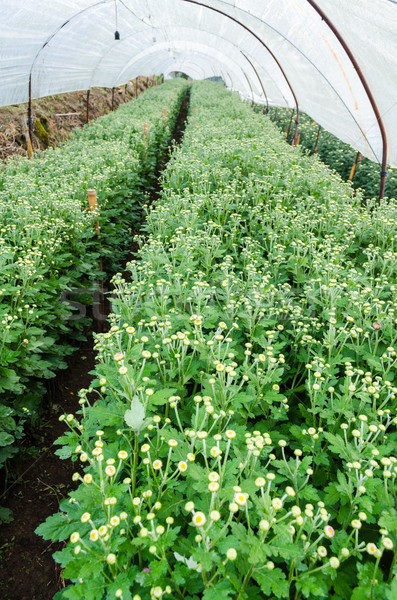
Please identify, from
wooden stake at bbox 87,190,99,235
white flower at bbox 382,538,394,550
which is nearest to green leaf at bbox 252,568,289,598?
white flower at bbox 382,538,394,550

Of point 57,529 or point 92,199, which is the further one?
point 92,199

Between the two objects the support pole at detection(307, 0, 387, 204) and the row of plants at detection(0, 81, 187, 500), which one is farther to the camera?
the support pole at detection(307, 0, 387, 204)

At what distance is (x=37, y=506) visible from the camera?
3.35 metres

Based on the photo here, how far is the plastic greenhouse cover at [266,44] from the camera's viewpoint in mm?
5641

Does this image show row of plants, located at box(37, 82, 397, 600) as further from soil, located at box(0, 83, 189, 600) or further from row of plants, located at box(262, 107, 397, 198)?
row of plants, located at box(262, 107, 397, 198)

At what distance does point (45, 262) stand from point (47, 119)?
43.6 ft

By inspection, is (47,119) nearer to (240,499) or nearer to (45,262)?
(45,262)

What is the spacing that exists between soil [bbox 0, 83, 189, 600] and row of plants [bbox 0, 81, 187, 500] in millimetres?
300

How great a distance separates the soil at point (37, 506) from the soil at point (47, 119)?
952 centimetres

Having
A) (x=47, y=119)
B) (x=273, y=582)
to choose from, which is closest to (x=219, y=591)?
(x=273, y=582)

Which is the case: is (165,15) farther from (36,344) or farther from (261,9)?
(36,344)

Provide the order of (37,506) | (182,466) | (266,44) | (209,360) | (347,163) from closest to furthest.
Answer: (182,466), (209,360), (37,506), (347,163), (266,44)

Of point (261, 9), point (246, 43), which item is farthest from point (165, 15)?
point (261, 9)

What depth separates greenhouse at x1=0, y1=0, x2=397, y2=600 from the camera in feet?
4.17
